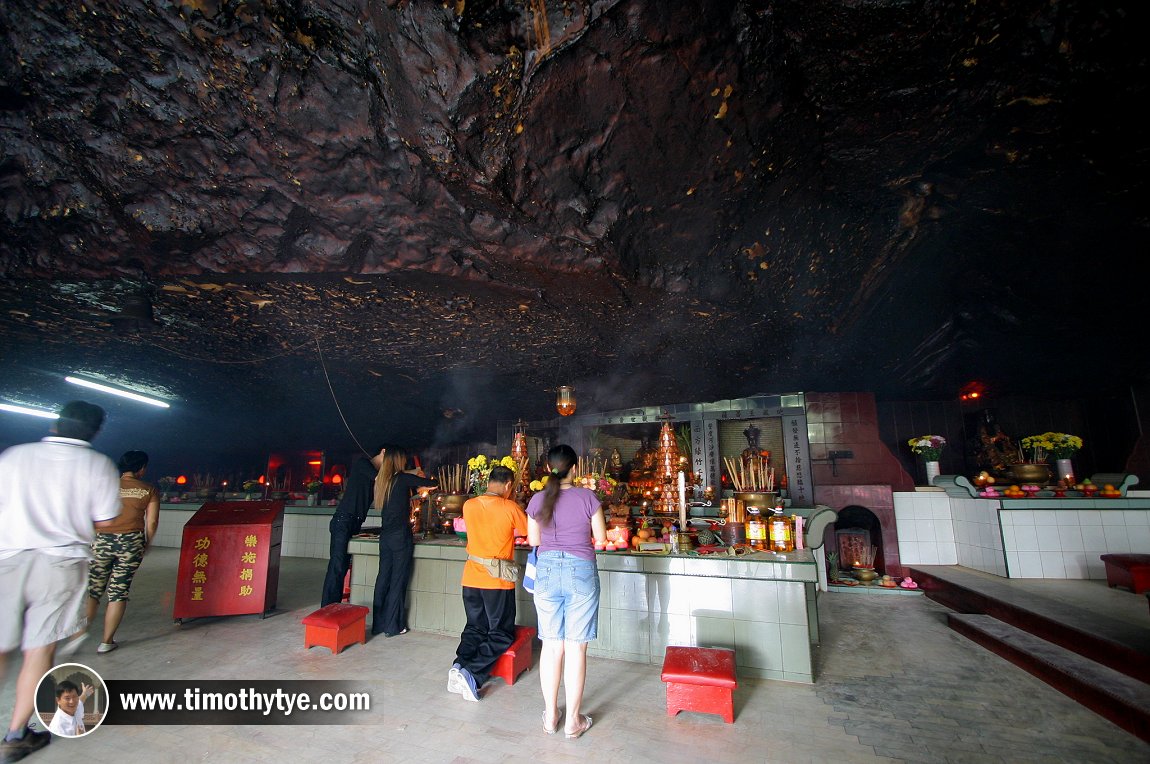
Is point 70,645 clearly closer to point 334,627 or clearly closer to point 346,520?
point 334,627

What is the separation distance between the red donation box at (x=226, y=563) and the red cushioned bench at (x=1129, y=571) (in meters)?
10.2

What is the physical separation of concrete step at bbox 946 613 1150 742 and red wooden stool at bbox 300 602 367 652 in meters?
6.04

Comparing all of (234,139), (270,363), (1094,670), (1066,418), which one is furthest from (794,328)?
(1066,418)

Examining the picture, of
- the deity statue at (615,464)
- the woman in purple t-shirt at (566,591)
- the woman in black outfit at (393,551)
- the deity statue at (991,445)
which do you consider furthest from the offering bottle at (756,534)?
the deity statue at (991,445)

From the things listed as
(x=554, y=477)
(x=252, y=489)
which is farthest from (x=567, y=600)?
(x=252, y=489)

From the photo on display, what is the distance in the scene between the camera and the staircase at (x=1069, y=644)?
10.7ft

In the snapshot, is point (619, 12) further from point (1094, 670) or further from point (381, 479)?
point (1094, 670)

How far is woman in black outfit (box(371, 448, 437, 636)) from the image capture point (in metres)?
5.11

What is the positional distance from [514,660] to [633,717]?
42.0 inches

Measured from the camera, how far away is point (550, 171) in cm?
317

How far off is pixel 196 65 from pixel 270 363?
5081 millimetres

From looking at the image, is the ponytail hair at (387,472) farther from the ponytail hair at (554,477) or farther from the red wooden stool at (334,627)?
the ponytail hair at (554,477)

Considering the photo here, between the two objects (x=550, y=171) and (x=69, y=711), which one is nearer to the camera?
(x=69, y=711)

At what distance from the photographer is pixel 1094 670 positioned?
3.63 metres
